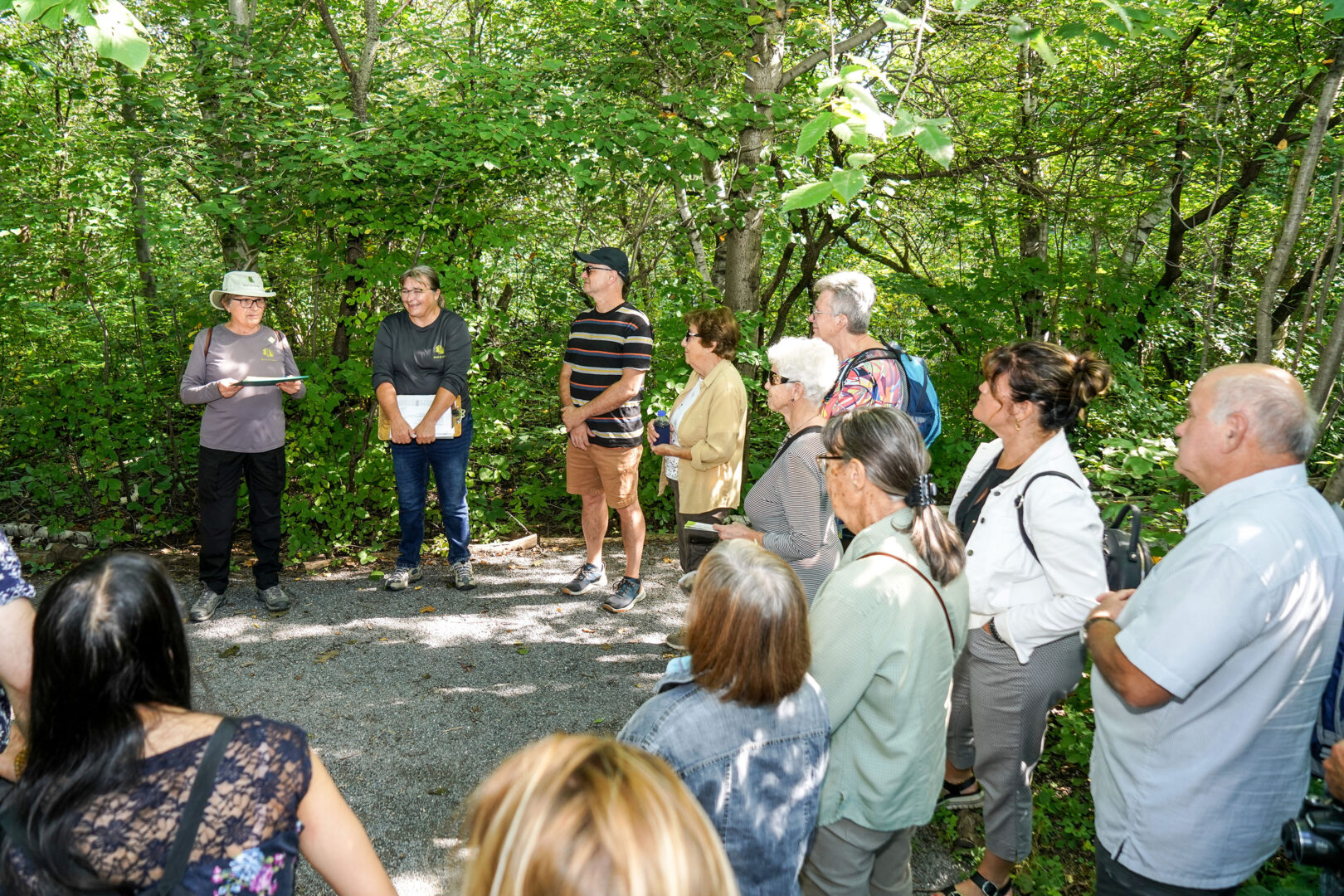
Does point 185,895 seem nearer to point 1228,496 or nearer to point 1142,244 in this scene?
point 1228,496

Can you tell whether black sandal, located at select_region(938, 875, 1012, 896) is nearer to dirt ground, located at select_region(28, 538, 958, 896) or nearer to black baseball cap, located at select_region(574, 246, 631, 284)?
dirt ground, located at select_region(28, 538, 958, 896)

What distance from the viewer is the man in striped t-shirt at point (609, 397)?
5.12 meters

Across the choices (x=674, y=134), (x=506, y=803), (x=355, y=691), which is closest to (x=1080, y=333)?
(x=674, y=134)

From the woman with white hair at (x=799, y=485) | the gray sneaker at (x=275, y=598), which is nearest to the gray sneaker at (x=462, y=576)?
the gray sneaker at (x=275, y=598)

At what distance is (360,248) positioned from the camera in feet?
20.8

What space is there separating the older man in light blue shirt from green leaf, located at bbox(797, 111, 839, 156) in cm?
114

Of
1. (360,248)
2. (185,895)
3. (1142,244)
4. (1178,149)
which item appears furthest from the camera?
(1142,244)

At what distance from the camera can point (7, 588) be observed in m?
2.07

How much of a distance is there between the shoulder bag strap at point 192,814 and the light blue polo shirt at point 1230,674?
199cm

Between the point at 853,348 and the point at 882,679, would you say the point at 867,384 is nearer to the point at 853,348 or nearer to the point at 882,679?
the point at 853,348

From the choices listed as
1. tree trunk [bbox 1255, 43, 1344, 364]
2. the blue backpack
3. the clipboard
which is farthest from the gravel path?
tree trunk [bbox 1255, 43, 1344, 364]

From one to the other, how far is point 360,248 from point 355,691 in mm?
3531

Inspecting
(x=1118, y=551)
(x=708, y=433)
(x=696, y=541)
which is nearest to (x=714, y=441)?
(x=708, y=433)

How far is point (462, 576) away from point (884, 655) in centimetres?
409
